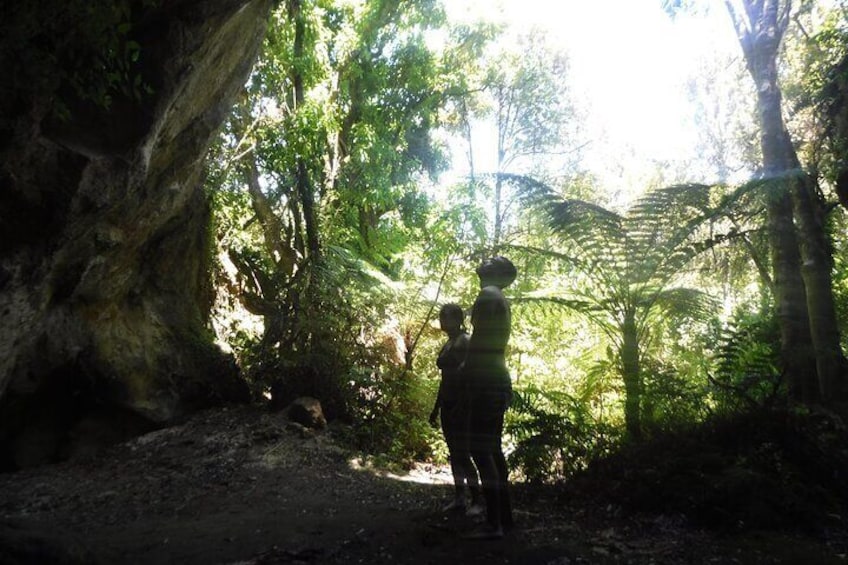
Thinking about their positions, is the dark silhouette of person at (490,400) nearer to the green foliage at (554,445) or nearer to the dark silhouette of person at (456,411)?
the dark silhouette of person at (456,411)

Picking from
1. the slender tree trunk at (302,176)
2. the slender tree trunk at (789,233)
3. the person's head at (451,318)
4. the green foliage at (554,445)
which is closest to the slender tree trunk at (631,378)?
the green foliage at (554,445)

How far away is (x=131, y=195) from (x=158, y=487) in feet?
10.1

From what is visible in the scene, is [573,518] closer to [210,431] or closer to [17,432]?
[210,431]

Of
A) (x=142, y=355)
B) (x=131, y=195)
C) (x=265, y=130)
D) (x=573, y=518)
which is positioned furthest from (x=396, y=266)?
(x=573, y=518)

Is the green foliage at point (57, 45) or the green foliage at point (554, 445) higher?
the green foliage at point (57, 45)

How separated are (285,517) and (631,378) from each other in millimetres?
3621

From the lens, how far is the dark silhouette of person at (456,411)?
14.6ft

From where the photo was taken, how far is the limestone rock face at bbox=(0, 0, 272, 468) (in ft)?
15.5

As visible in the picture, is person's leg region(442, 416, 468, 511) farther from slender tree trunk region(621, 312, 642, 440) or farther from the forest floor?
slender tree trunk region(621, 312, 642, 440)

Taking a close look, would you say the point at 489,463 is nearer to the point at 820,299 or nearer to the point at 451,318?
the point at 451,318

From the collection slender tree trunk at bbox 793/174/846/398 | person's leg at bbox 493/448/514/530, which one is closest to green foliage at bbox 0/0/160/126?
person's leg at bbox 493/448/514/530

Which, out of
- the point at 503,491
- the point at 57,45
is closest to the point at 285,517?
the point at 503,491

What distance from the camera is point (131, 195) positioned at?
573 centimetres

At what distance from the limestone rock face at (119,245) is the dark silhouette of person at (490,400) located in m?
3.76
